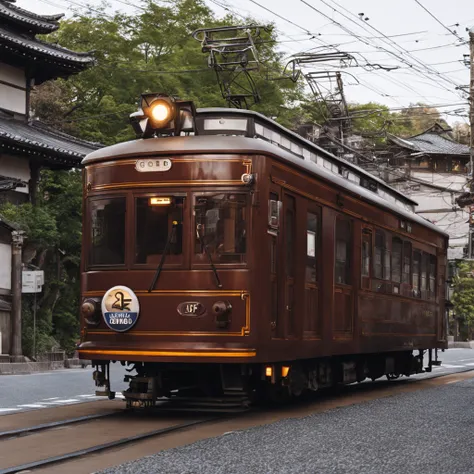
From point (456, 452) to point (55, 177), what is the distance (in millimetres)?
24385

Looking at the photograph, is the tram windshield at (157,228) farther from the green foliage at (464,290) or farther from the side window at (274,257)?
the green foliage at (464,290)

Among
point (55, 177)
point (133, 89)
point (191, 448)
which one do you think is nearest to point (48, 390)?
point (191, 448)

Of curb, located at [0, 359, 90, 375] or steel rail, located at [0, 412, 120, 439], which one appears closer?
steel rail, located at [0, 412, 120, 439]

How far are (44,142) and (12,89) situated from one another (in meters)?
2.79

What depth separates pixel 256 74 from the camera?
4281cm

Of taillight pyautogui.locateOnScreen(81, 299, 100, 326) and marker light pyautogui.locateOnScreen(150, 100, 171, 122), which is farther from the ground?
marker light pyautogui.locateOnScreen(150, 100, 171, 122)

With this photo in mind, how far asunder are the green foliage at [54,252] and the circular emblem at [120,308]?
53.6 ft

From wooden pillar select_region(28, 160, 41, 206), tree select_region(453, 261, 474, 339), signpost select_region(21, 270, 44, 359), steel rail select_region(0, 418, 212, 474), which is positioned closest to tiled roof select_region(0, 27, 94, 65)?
wooden pillar select_region(28, 160, 41, 206)

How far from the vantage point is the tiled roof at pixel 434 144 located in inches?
2598

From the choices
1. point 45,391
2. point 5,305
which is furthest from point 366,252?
point 5,305

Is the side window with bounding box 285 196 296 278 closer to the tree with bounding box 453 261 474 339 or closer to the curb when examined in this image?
the curb

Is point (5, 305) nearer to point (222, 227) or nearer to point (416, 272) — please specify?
point (416, 272)

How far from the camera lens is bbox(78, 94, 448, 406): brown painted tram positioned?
10523 mm

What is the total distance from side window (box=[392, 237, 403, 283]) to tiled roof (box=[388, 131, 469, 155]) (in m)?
48.7
